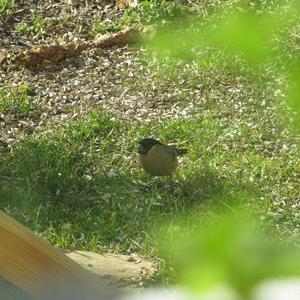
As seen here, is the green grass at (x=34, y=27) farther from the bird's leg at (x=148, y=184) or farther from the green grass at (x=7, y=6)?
the bird's leg at (x=148, y=184)

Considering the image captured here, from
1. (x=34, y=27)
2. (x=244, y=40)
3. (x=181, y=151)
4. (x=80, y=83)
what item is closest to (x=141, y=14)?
(x=34, y=27)

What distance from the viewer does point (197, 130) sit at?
186 inches

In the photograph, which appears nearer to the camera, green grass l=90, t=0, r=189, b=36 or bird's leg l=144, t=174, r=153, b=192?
bird's leg l=144, t=174, r=153, b=192

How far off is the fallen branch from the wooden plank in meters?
3.59

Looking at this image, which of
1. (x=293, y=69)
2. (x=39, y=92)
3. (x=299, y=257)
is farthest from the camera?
(x=39, y=92)

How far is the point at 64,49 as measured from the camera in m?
5.82

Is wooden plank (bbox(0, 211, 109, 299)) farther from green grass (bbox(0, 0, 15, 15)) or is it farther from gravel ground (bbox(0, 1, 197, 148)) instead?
green grass (bbox(0, 0, 15, 15))

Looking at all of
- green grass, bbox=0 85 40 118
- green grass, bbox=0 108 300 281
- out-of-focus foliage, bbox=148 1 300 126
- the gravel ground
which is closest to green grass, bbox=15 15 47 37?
the gravel ground

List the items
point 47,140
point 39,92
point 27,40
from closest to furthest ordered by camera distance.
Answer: point 47,140
point 39,92
point 27,40

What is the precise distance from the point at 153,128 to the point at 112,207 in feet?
3.16

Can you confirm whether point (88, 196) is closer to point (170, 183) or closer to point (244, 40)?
point (170, 183)

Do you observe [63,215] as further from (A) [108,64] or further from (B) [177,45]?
(B) [177,45]

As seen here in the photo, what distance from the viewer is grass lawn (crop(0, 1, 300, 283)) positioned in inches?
148

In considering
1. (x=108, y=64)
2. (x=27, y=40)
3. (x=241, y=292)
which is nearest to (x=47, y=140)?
(x=108, y=64)
